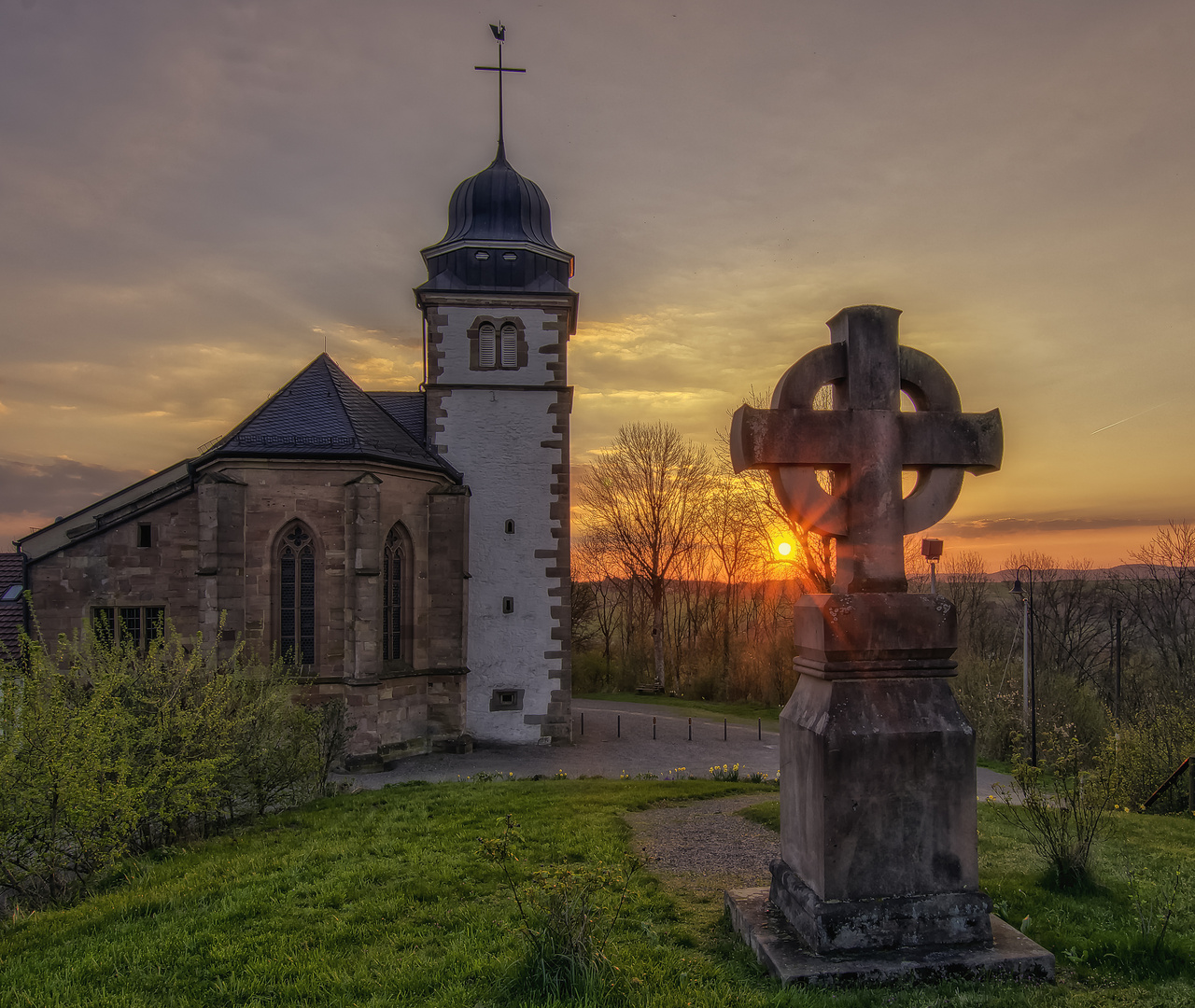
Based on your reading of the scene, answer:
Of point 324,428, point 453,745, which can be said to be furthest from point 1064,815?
point 324,428

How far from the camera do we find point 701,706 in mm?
27750

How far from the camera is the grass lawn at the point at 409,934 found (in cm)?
383

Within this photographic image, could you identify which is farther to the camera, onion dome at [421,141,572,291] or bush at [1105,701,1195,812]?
onion dome at [421,141,572,291]

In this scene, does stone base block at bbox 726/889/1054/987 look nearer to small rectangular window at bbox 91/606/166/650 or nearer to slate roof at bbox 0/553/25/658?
small rectangular window at bbox 91/606/166/650

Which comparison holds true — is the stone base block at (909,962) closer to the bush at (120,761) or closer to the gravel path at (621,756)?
the bush at (120,761)

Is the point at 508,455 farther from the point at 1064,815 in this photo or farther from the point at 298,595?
the point at 1064,815

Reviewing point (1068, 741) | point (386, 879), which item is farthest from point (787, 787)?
point (386, 879)

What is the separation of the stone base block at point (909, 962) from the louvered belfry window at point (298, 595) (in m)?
13.3

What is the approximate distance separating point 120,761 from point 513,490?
12.4 metres

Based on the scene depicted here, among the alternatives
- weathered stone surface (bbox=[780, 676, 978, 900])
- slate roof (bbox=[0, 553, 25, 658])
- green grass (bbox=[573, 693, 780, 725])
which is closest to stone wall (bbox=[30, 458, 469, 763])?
slate roof (bbox=[0, 553, 25, 658])

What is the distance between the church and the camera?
15.4 meters

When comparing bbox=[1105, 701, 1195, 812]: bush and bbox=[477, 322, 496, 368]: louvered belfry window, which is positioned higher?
bbox=[477, 322, 496, 368]: louvered belfry window

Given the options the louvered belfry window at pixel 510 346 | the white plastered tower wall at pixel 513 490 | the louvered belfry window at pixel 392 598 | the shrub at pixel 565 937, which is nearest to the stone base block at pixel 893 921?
the shrub at pixel 565 937

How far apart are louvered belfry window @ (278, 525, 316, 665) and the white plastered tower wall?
12.7 feet
